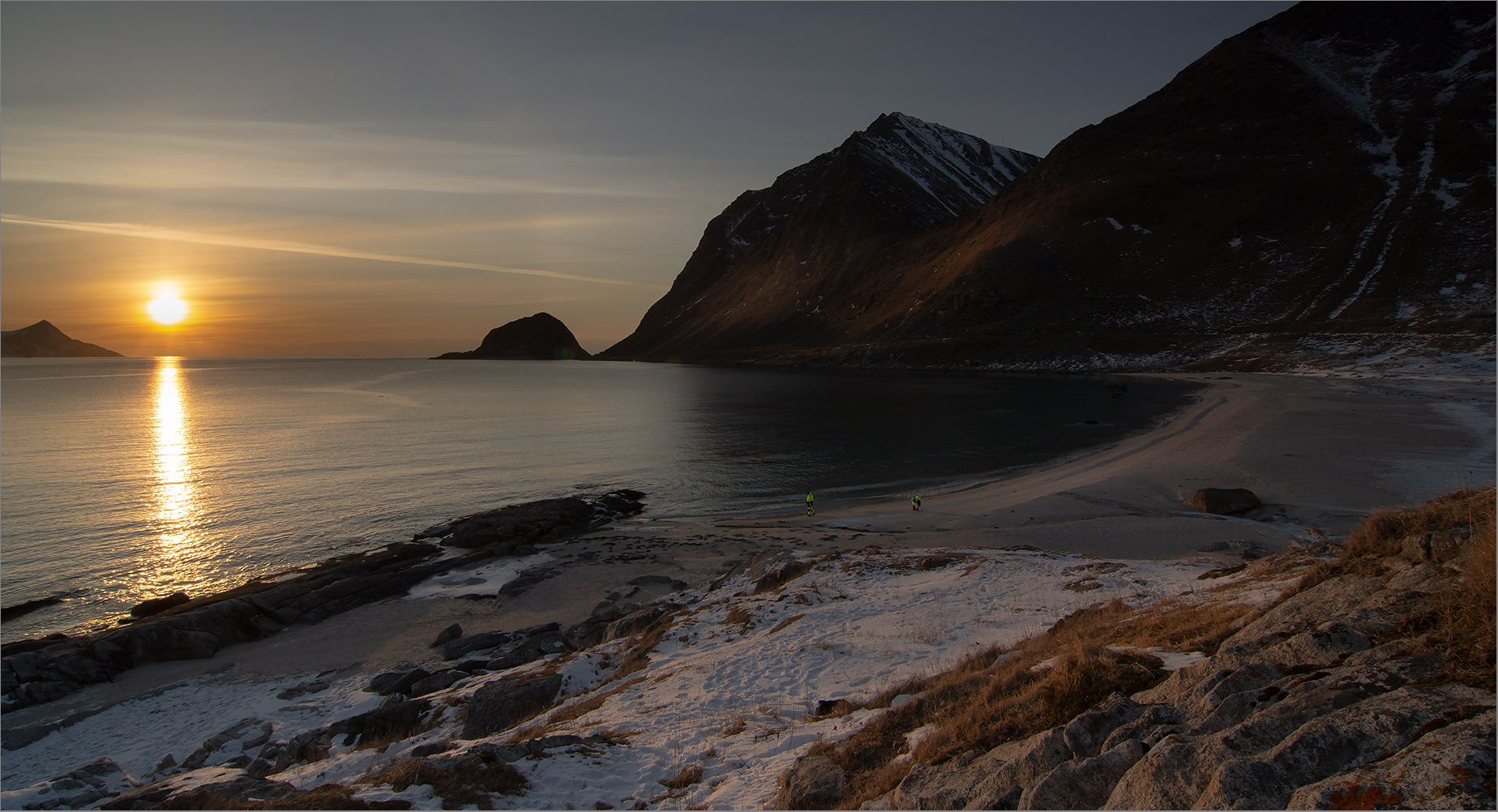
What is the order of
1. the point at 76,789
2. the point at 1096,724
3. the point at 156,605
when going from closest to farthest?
1. the point at 1096,724
2. the point at 76,789
3. the point at 156,605

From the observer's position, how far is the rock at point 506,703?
10.6 m

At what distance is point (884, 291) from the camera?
174 metres

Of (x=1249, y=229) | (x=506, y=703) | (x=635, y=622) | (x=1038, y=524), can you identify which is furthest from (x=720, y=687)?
(x=1249, y=229)

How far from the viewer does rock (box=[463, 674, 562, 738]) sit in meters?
10.6

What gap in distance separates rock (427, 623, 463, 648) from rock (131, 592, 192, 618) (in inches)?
351

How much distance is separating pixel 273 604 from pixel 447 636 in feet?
20.1

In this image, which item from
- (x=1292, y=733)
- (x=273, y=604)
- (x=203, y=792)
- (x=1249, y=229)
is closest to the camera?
(x=1292, y=733)

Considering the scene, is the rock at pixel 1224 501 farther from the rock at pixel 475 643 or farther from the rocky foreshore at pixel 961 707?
the rock at pixel 475 643

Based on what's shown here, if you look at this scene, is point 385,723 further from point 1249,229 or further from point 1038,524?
point 1249,229

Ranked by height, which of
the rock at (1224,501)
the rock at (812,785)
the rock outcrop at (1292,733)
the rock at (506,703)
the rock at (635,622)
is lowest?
A: the rock at (635,622)

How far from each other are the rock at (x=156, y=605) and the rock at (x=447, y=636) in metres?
8.91

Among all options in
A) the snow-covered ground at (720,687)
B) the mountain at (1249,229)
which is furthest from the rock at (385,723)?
the mountain at (1249,229)

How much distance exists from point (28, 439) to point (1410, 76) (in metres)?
236

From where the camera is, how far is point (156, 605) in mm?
19094
